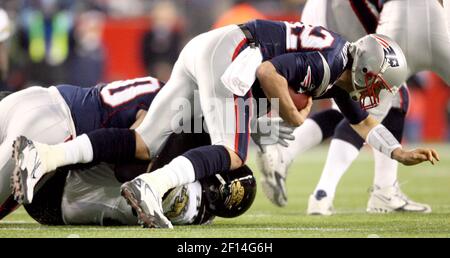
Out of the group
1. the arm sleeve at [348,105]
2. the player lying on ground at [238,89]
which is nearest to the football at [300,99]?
the player lying on ground at [238,89]

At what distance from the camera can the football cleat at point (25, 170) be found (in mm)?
4203

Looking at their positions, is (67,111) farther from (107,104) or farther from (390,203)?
(390,203)

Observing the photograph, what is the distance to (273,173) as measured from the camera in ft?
18.1

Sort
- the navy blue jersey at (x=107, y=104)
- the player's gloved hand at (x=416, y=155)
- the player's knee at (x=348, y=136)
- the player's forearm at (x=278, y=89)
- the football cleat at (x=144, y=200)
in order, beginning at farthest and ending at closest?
the player's knee at (x=348, y=136) < the navy blue jersey at (x=107, y=104) < the player's gloved hand at (x=416, y=155) < the player's forearm at (x=278, y=89) < the football cleat at (x=144, y=200)

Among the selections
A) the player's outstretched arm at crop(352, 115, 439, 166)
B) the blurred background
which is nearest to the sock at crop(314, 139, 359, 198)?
the player's outstretched arm at crop(352, 115, 439, 166)

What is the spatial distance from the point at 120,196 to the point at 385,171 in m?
1.66

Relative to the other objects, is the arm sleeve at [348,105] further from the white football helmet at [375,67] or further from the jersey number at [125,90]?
the jersey number at [125,90]

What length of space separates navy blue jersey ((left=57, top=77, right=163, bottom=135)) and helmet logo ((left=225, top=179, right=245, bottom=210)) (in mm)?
661

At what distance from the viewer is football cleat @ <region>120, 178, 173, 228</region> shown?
4051 millimetres

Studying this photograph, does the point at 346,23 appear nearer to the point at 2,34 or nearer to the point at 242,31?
the point at 242,31

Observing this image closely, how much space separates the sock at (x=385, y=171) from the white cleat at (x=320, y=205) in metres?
0.40

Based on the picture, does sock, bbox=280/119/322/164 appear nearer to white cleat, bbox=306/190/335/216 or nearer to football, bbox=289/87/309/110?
white cleat, bbox=306/190/335/216

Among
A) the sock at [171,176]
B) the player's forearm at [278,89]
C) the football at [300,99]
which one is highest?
the player's forearm at [278,89]

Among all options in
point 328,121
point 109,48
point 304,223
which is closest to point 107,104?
point 304,223
